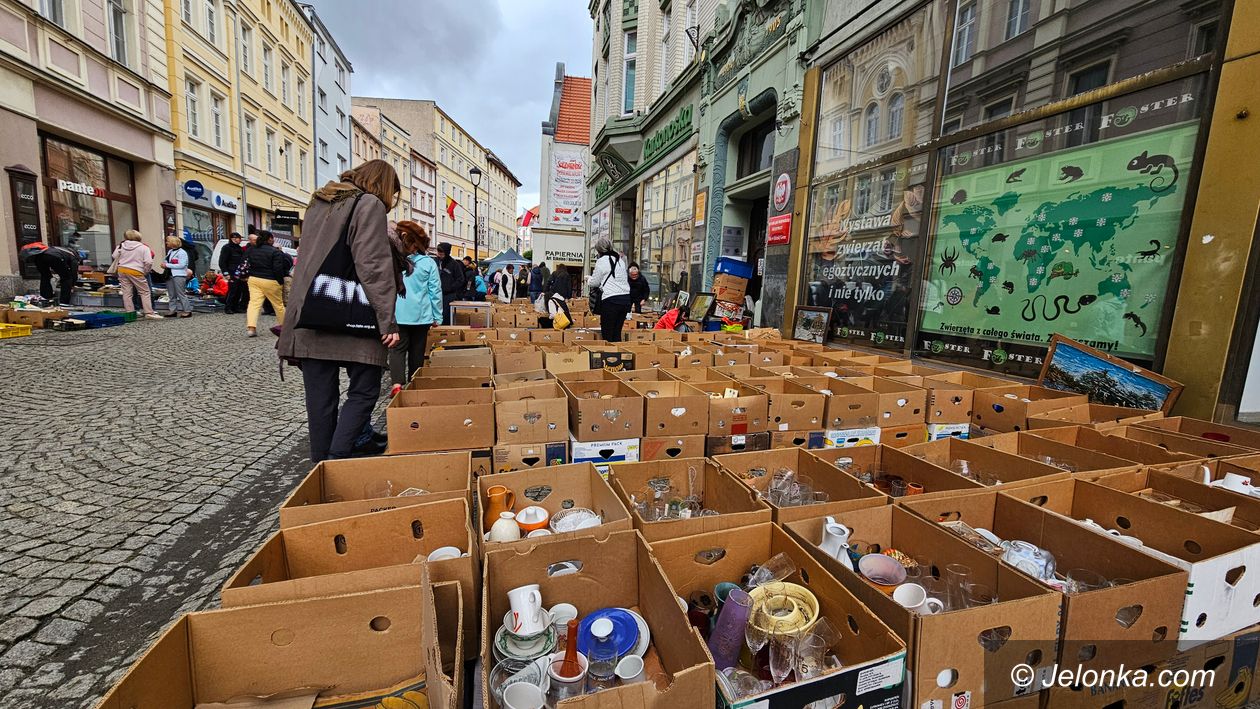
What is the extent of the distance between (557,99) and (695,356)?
84.8ft

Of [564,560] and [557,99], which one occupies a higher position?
[557,99]

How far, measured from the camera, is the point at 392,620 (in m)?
1.21

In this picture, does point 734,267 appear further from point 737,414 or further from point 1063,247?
point 737,414

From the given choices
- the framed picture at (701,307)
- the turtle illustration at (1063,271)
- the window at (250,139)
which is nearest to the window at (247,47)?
the window at (250,139)

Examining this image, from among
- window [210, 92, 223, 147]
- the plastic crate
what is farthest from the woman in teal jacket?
window [210, 92, 223, 147]

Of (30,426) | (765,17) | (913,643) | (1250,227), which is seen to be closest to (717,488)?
(913,643)

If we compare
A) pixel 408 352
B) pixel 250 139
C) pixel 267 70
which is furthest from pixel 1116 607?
pixel 267 70

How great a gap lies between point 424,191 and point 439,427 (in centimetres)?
4974

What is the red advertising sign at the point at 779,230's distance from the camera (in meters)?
8.11

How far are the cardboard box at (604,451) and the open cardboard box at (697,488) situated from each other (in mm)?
593

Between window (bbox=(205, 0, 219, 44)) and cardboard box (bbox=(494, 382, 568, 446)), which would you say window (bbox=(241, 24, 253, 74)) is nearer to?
window (bbox=(205, 0, 219, 44))

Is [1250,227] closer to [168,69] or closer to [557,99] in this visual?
[168,69]

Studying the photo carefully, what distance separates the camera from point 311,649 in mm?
1198

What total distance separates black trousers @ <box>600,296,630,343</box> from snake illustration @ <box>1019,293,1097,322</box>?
3984 millimetres
